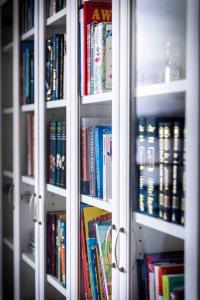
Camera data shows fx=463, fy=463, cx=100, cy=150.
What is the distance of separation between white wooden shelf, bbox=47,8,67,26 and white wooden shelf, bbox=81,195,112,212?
76cm

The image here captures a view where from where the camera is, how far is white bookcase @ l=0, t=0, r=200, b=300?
117 cm

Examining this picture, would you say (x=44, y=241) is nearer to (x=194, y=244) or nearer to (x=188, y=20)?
(x=194, y=244)

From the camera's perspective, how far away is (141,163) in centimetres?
144

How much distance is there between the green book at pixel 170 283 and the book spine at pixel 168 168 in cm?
16

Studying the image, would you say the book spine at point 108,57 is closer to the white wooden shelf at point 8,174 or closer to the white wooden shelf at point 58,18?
the white wooden shelf at point 58,18

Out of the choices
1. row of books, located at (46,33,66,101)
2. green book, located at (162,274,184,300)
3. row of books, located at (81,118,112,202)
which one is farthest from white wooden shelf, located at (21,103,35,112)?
green book, located at (162,274,184,300)

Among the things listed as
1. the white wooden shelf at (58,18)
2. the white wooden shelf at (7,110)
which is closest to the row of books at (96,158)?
the white wooden shelf at (58,18)

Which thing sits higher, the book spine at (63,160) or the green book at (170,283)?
the book spine at (63,160)

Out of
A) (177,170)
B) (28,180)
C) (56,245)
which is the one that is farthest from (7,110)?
(177,170)

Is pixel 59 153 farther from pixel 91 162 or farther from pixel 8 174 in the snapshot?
pixel 8 174

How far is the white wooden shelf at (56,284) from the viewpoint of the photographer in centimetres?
204

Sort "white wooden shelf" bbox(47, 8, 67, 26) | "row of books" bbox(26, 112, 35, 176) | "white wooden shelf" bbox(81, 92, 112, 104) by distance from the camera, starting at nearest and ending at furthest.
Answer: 1. "white wooden shelf" bbox(81, 92, 112, 104)
2. "white wooden shelf" bbox(47, 8, 67, 26)
3. "row of books" bbox(26, 112, 35, 176)

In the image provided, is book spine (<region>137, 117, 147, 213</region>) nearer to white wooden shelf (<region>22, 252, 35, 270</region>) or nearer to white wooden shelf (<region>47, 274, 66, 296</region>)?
white wooden shelf (<region>47, 274, 66, 296</region>)

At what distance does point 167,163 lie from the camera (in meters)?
1.30
